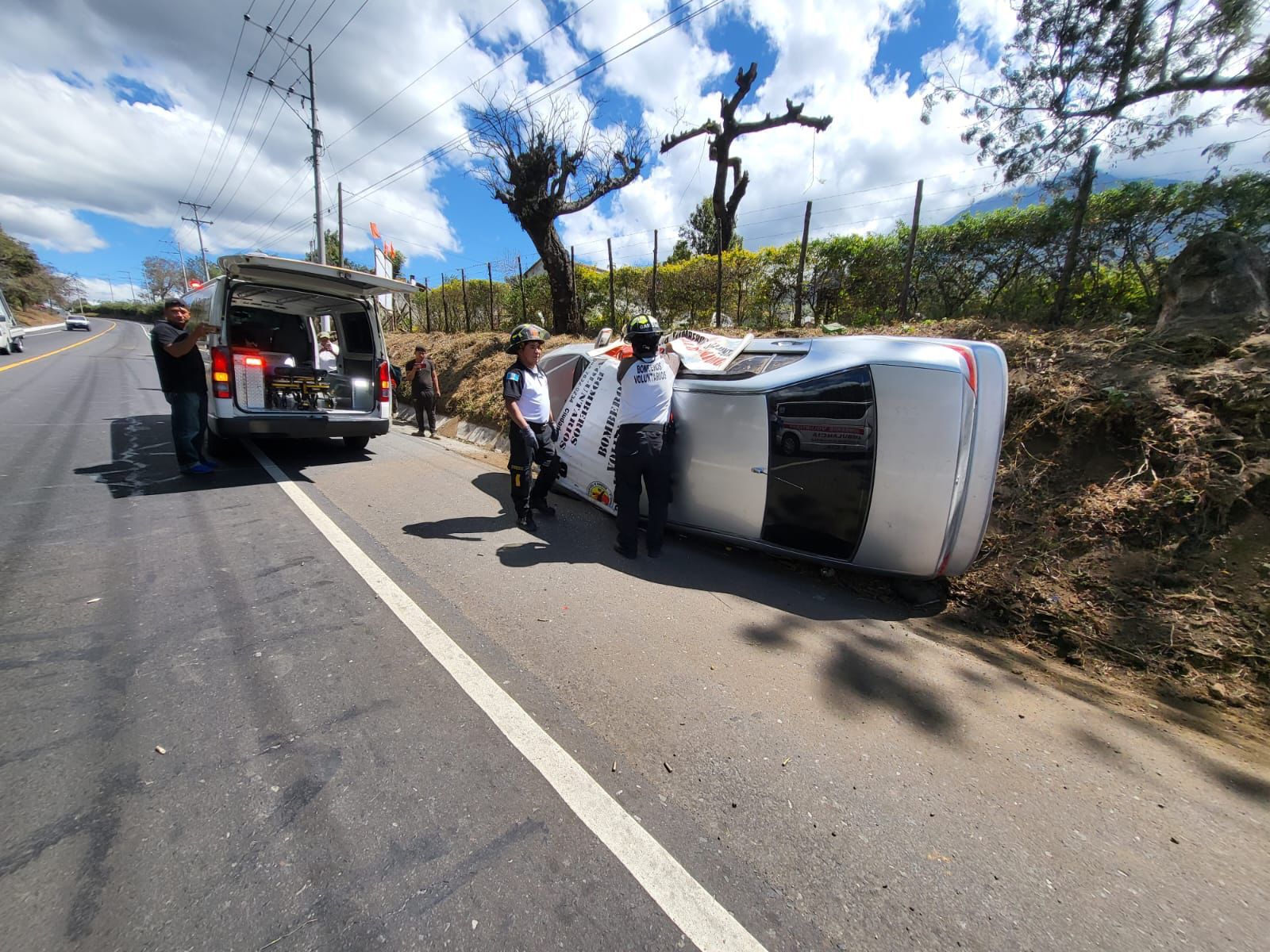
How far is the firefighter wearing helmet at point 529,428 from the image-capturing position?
4.62 metres

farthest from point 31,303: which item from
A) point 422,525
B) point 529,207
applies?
point 422,525

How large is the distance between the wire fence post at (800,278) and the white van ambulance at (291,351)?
18.6 feet

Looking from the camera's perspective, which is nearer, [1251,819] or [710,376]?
[1251,819]

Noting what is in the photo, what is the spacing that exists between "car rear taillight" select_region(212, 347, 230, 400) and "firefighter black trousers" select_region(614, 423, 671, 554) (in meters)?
4.40

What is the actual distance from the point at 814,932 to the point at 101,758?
2.48 meters

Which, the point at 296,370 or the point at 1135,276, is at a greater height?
the point at 1135,276

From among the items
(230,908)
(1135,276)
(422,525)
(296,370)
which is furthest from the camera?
(296,370)

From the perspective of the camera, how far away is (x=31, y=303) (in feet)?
177

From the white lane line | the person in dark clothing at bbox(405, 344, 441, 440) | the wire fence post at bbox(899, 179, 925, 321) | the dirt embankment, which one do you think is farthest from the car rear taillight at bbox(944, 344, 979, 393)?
the person in dark clothing at bbox(405, 344, 441, 440)

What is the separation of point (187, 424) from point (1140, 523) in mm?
8182

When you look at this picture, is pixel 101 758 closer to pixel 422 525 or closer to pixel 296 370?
pixel 422 525

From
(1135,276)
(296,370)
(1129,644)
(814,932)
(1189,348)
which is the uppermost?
(1135,276)

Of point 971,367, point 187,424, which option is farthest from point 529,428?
point 187,424

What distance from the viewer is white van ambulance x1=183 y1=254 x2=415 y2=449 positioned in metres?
5.50
